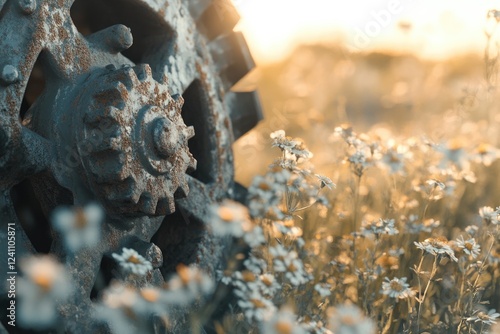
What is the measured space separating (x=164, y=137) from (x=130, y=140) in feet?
0.36

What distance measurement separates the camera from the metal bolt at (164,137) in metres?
2.44

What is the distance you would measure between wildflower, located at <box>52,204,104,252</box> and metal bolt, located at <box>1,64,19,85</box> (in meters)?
0.42

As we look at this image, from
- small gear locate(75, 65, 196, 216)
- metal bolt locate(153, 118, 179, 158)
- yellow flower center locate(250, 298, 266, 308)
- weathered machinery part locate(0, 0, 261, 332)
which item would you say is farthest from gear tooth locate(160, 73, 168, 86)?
yellow flower center locate(250, 298, 266, 308)

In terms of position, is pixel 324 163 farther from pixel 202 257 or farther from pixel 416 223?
pixel 202 257

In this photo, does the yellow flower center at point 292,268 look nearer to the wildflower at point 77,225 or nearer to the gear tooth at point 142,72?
the wildflower at point 77,225

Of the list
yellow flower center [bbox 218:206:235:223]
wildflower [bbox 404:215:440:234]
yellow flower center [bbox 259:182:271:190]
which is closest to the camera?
yellow flower center [bbox 218:206:235:223]

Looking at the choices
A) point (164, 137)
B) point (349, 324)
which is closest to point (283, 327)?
point (349, 324)

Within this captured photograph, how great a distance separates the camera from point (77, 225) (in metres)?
2.31

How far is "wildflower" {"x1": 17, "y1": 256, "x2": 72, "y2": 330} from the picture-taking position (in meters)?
1.93

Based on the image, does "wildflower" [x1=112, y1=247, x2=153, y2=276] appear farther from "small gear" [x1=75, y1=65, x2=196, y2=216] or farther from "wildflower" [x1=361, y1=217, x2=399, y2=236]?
"wildflower" [x1=361, y1=217, x2=399, y2=236]

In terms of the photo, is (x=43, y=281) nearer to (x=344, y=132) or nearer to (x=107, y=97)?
(x=107, y=97)

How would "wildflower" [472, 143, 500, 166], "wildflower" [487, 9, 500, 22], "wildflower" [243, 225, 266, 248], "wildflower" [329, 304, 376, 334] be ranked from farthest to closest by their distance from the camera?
1. "wildflower" [472, 143, 500, 166]
2. "wildflower" [487, 9, 500, 22]
3. "wildflower" [243, 225, 266, 248]
4. "wildflower" [329, 304, 376, 334]

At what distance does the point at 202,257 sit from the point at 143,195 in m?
0.61

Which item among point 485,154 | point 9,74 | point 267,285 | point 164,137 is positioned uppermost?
point 9,74
